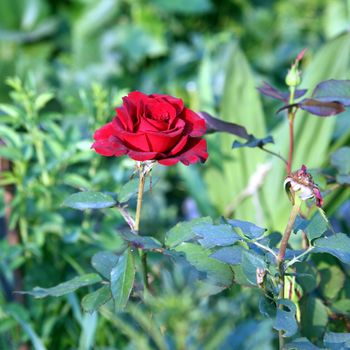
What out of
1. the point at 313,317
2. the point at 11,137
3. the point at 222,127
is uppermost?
the point at 222,127

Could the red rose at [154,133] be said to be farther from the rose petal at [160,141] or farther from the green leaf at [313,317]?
the green leaf at [313,317]

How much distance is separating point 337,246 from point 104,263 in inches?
12.1

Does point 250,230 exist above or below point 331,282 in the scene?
above

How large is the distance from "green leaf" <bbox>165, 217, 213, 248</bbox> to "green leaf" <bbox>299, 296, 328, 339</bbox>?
232 mm

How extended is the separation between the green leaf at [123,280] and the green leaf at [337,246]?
21 centimetres

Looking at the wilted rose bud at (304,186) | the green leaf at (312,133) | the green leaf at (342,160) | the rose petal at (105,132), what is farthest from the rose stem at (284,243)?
the green leaf at (312,133)

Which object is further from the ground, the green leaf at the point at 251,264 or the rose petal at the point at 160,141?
the rose petal at the point at 160,141

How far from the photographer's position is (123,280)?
34.4 inches

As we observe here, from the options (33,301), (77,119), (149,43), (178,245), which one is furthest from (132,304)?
(149,43)

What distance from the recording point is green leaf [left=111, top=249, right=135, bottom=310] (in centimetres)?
86

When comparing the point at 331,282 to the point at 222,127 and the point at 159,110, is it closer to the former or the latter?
the point at 222,127

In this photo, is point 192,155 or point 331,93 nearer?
point 192,155

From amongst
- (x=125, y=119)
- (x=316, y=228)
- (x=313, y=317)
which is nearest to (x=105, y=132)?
(x=125, y=119)

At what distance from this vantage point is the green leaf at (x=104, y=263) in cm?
99
